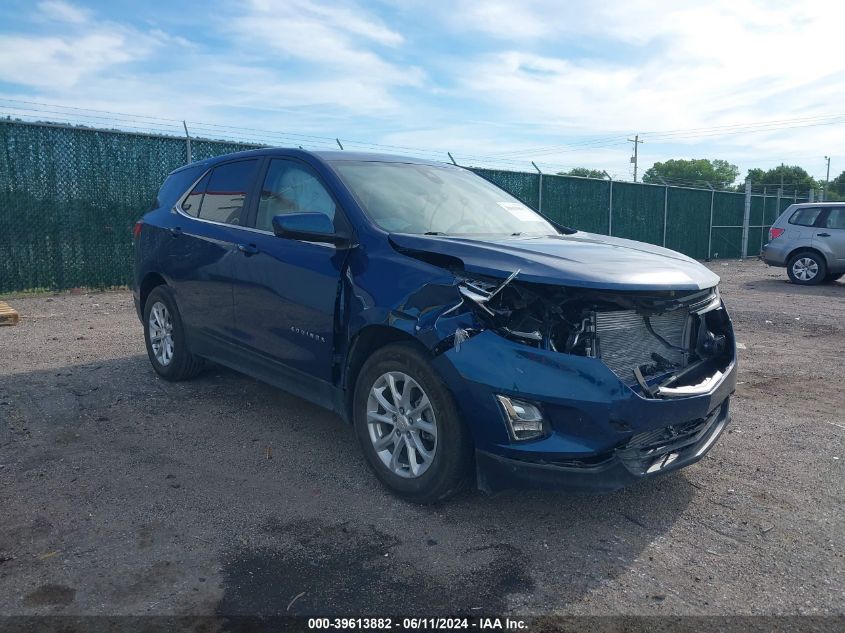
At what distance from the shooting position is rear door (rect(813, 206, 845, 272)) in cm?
1397

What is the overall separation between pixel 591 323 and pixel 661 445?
27.3 inches

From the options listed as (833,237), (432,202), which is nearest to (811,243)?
(833,237)

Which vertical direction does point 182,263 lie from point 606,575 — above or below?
above

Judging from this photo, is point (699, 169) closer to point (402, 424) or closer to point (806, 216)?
point (806, 216)

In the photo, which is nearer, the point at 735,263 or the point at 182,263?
the point at 182,263

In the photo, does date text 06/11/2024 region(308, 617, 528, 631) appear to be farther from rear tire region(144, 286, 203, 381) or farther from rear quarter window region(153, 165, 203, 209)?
rear quarter window region(153, 165, 203, 209)

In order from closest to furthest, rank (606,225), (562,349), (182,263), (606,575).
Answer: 1. (606,575)
2. (562,349)
3. (182,263)
4. (606,225)

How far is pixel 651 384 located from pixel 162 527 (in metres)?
2.40

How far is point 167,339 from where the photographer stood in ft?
19.1

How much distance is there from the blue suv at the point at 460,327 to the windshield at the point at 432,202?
1 centimetres

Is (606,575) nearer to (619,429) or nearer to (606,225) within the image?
(619,429)

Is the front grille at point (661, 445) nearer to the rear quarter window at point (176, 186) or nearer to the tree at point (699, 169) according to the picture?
the rear quarter window at point (176, 186)

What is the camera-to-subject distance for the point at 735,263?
2089 cm

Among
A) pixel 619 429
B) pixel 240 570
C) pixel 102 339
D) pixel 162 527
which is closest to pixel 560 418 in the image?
pixel 619 429
